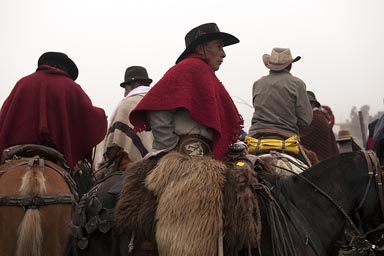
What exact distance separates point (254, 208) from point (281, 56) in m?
3.85

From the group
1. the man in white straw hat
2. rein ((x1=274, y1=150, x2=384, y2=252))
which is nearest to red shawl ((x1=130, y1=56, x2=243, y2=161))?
rein ((x1=274, y1=150, x2=384, y2=252))

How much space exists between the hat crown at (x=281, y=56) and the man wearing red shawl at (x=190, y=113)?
289 centimetres

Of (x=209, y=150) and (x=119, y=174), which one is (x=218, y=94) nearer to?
(x=209, y=150)

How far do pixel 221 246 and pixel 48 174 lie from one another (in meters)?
2.17

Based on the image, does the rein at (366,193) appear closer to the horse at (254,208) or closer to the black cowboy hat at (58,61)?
the horse at (254,208)

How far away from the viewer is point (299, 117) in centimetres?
774

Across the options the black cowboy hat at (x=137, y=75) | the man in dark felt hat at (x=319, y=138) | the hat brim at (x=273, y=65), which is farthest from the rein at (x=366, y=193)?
the man in dark felt hat at (x=319, y=138)

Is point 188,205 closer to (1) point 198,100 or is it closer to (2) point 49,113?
(1) point 198,100

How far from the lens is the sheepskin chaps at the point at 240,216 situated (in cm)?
429

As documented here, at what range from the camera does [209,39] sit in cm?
529

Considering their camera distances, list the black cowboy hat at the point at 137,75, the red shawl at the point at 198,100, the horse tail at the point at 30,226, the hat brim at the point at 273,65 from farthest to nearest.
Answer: the black cowboy hat at the point at 137,75, the hat brim at the point at 273,65, the horse tail at the point at 30,226, the red shawl at the point at 198,100

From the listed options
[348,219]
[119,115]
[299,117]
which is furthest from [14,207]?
[299,117]

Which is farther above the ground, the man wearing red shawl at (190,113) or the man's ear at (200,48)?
the man's ear at (200,48)

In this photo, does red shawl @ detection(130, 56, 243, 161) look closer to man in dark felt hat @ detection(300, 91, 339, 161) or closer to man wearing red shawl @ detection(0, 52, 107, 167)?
man wearing red shawl @ detection(0, 52, 107, 167)
